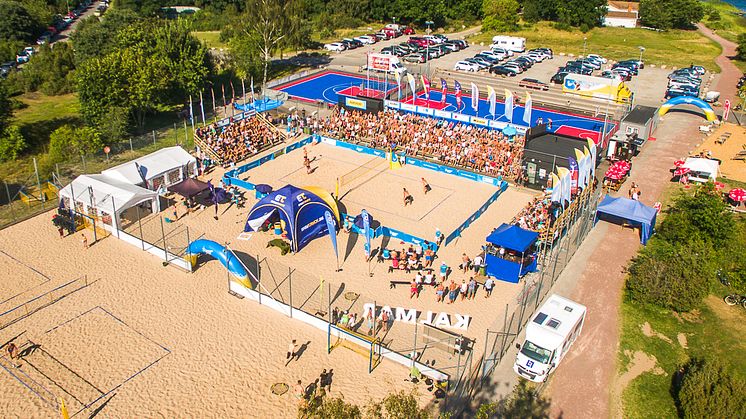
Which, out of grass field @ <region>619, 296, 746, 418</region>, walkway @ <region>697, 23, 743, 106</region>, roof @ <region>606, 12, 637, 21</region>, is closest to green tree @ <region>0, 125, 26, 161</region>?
grass field @ <region>619, 296, 746, 418</region>

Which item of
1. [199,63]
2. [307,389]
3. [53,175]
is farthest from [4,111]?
[307,389]

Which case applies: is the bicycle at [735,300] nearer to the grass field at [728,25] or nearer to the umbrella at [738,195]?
the umbrella at [738,195]

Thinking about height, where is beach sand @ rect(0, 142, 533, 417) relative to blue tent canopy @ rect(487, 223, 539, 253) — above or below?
below

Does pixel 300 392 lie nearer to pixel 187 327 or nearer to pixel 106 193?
pixel 187 327

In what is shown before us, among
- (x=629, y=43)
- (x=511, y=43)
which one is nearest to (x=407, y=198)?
(x=511, y=43)

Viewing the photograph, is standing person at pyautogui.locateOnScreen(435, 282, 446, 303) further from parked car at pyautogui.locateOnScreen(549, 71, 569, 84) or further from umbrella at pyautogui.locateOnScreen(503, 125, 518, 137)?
parked car at pyautogui.locateOnScreen(549, 71, 569, 84)
